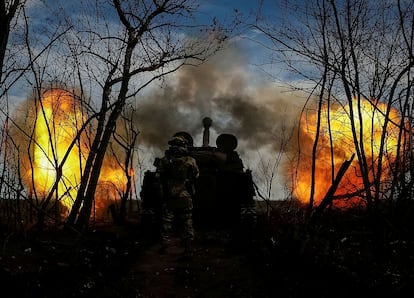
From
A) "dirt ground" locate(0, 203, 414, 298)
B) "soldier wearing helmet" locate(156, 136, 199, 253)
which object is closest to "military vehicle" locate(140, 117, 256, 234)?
"soldier wearing helmet" locate(156, 136, 199, 253)

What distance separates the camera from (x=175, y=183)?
1124 cm

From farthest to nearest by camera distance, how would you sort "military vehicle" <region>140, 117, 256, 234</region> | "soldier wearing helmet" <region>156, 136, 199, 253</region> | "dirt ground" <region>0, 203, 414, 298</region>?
"military vehicle" <region>140, 117, 256, 234</region> → "soldier wearing helmet" <region>156, 136, 199, 253</region> → "dirt ground" <region>0, 203, 414, 298</region>

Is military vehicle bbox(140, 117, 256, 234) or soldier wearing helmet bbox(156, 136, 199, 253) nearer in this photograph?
soldier wearing helmet bbox(156, 136, 199, 253)

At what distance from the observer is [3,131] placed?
1242 cm

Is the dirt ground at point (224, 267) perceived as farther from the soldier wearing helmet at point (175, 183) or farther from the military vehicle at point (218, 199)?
the military vehicle at point (218, 199)

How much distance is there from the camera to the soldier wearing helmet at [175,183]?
36.4 ft

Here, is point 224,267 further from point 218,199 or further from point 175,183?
point 218,199

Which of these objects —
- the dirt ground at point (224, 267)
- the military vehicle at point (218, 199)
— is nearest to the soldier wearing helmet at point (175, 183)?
the dirt ground at point (224, 267)

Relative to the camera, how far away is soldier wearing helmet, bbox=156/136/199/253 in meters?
11.1

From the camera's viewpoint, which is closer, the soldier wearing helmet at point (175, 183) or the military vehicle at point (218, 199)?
the soldier wearing helmet at point (175, 183)

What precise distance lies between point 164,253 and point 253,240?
2.06m

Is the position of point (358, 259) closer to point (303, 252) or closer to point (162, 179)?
point (303, 252)

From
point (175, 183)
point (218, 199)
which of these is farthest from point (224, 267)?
point (218, 199)

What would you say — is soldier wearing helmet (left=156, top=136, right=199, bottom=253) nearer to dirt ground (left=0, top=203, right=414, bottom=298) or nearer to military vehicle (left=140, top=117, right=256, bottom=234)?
dirt ground (left=0, top=203, right=414, bottom=298)
